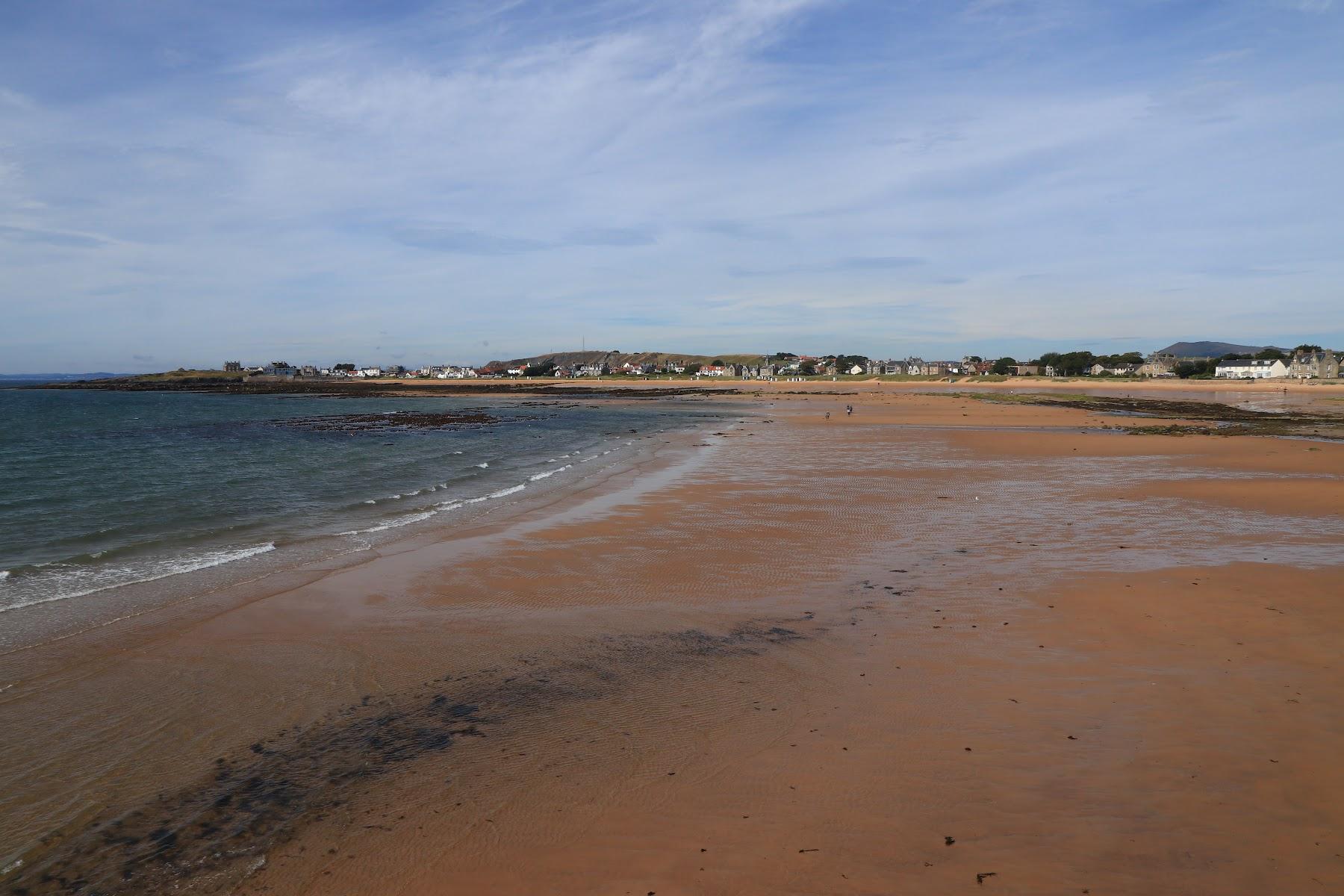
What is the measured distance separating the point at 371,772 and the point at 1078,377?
14032 cm

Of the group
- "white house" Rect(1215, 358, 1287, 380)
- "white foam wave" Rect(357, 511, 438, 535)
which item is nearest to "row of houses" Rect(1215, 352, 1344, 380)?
"white house" Rect(1215, 358, 1287, 380)

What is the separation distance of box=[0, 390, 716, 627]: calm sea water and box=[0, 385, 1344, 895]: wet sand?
9.31 ft

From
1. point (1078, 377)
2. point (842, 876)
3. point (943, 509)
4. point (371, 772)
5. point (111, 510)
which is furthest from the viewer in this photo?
point (1078, 377)

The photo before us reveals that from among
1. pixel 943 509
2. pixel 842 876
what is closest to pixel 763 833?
pixel 842 876

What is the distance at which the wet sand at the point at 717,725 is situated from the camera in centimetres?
396

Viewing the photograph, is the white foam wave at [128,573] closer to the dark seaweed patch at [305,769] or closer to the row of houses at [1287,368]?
the dark seaweed patch at [305,769]

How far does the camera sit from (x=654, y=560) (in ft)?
35.3

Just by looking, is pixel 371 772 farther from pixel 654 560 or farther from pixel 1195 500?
pixel 1195 500

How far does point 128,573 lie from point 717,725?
9249 mm

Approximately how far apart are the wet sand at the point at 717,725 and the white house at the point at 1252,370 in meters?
131

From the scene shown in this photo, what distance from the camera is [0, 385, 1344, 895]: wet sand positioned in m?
3.96

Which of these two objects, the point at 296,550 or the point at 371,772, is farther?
the point at 296,550

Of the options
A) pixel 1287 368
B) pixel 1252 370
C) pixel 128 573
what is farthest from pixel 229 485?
pixel 1287 368

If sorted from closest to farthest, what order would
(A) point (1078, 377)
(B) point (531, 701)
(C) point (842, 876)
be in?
(C) point (842, 876) < (B) point (531, 701) < (A) point (1078, 377)
